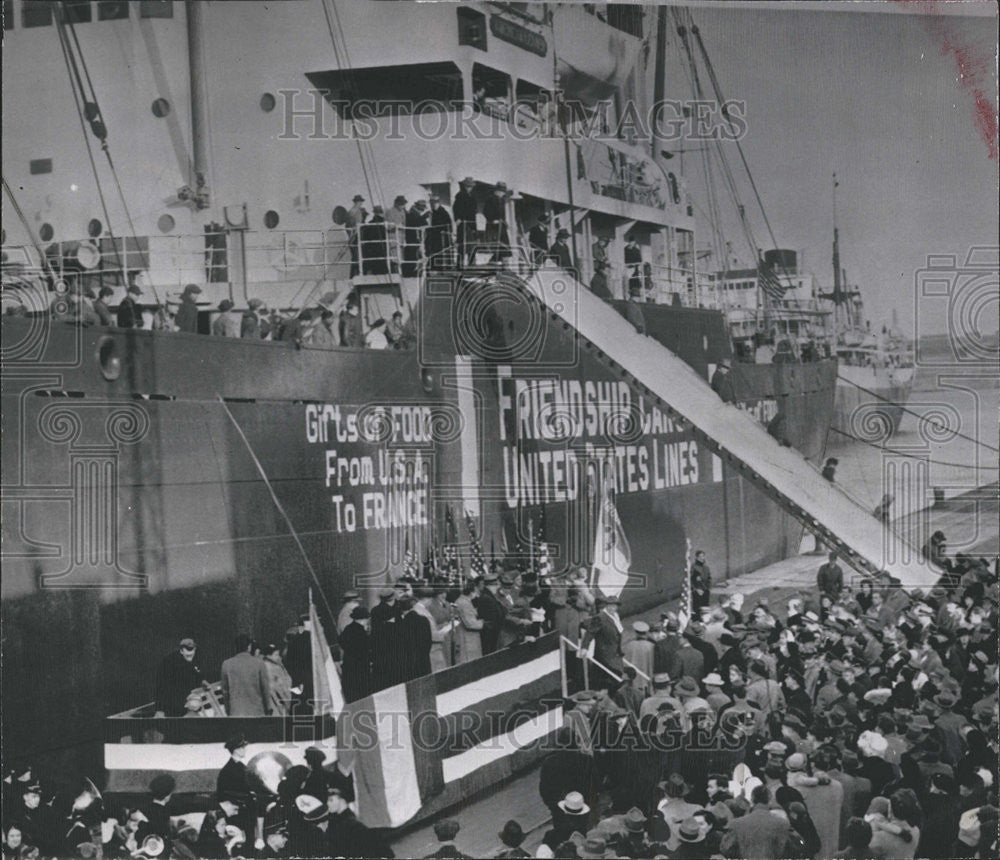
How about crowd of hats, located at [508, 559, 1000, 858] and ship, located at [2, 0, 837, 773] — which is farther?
ship, located at [2, 0, 837, 773]

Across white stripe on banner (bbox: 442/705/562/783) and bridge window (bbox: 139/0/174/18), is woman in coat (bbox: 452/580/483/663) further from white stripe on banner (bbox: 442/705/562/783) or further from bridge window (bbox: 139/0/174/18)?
bridge window (bbox: 139/0/174/18)

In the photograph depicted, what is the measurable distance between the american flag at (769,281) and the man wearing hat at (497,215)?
304cm

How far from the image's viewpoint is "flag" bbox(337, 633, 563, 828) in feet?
23.0

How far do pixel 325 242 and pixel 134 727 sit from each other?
5100 millimetres

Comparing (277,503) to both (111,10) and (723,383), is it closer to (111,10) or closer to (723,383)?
(111,10)

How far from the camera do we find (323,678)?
25.0 feet

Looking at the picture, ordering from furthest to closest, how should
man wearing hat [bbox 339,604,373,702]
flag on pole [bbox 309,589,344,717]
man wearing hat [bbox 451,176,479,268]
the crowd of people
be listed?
man wearing hat [bbox 451,176,479,268] → man wearing hat [bbox 339,604,373,702] → flag on pole [bbox 309,589,344,717] → the crowd of people

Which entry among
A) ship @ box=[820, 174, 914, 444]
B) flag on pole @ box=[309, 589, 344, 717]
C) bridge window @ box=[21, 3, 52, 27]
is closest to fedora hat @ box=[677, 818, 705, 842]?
flag on pole @ box=[309, 589, 344, 717]

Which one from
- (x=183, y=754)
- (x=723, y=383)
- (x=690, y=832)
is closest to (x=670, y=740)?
(x=690, y=832)

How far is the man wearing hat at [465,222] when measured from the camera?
34.2 feet

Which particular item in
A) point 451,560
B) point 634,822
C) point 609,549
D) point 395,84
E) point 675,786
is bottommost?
point 675,786

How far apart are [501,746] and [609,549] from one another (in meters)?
2.95

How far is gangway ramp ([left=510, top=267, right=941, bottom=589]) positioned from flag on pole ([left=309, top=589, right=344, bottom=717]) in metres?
4.02

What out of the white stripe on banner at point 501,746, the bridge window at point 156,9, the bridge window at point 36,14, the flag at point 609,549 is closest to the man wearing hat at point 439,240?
the flag at point 609,549
